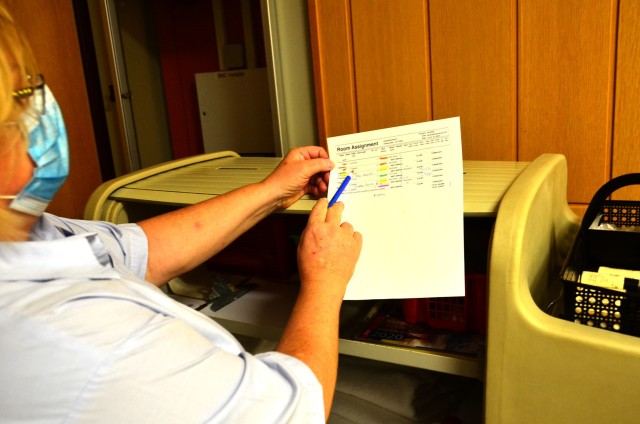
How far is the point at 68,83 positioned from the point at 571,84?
2.34 m

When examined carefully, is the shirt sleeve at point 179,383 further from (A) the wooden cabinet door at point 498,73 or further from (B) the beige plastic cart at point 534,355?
(A) the wooden cabinet door at point 498,73

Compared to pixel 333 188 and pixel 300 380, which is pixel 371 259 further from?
pixel 300 380

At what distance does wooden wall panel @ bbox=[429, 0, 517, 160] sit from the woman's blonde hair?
3.25 feet

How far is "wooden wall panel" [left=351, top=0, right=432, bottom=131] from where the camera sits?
130 centimetres

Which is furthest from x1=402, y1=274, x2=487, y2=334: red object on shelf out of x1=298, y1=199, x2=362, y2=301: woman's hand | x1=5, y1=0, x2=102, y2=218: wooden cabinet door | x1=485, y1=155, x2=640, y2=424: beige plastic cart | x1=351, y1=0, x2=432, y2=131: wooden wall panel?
x1=5, y1=0, x2=102, y2=218: wooden cabinet door

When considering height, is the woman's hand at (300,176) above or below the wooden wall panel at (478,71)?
below

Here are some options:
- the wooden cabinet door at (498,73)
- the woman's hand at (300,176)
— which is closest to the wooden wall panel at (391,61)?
the wooden cabinet door at (498,73)

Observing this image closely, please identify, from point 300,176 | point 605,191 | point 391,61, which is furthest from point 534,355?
point 391,61

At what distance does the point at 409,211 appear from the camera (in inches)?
34.4

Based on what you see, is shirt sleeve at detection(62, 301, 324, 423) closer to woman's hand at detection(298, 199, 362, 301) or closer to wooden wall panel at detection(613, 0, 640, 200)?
woman's hand at detection(298, 199, 362, 301)

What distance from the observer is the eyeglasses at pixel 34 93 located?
52 cm

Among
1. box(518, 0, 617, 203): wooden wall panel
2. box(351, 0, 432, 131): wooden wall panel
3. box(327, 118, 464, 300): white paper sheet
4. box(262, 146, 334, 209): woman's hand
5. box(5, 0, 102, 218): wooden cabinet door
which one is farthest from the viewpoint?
box(5, 0, 102, 218): wooden cabinet door

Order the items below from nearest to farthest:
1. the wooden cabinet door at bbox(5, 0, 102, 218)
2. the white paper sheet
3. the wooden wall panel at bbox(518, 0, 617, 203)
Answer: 1. the white paper sheet
2. the wooden wall panel at bbox(518, 0, 617, 203)
3. the wooden cabinet door at bbox(5, 0, 102, 218)

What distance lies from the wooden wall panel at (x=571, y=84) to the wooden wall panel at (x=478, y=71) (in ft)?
0.10
